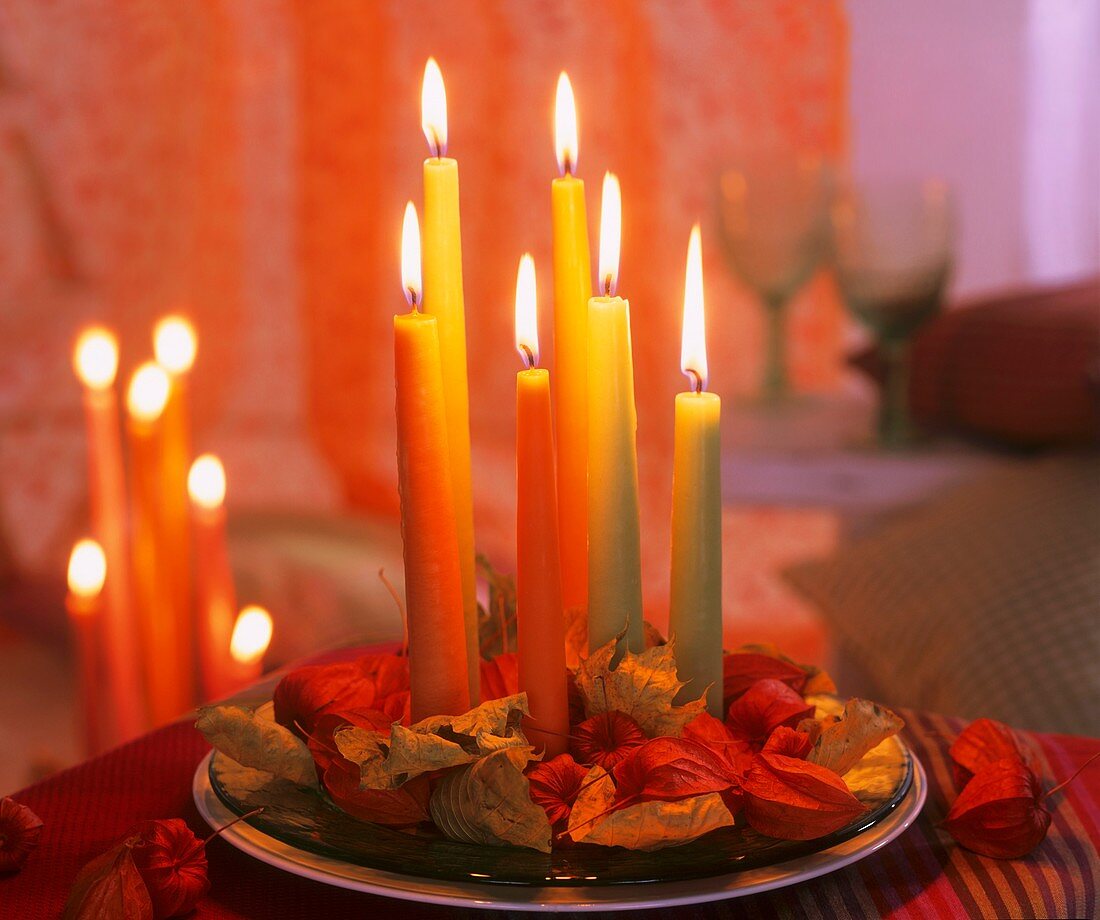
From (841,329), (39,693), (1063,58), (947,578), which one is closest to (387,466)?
(841,329)

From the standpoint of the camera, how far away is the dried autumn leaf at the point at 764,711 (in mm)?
504

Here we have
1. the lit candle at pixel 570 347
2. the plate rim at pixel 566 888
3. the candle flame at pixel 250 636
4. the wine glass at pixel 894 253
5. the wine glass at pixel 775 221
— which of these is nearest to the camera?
the plate rim at pixel 566 888

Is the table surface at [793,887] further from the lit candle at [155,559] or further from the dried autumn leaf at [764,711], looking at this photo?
the lit candle at [155,559]

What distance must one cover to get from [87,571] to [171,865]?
43cm

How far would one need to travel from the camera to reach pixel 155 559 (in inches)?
34.2

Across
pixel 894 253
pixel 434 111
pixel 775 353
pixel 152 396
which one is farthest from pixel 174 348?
pixel 775 353

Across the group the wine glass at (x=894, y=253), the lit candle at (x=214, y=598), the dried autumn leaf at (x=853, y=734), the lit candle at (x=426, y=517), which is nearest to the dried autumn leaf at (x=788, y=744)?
the dried autumn leaf at (x=853, y=734)

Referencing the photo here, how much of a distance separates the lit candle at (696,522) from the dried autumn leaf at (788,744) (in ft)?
0.11

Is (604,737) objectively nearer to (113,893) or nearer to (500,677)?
(500,677)

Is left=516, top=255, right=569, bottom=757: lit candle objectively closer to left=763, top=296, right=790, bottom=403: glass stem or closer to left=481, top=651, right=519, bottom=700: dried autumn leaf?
left=481, top=651, right=519, bottom=700: dried autumn leaf

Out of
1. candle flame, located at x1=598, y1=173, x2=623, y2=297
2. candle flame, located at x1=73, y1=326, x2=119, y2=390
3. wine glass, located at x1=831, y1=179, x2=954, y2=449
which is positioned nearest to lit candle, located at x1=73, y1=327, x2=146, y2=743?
candle flame, located at x1=73, y1=326, x2=119, y2=390

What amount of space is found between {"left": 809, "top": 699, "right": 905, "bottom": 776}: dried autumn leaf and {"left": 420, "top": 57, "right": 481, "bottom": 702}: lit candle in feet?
0.43

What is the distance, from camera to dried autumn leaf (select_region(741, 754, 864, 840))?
435 millimetres

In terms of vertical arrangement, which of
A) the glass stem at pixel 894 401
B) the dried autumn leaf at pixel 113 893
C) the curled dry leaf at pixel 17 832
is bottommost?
the glass stem at pixel 894 401
